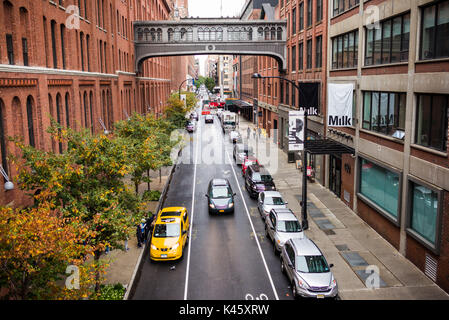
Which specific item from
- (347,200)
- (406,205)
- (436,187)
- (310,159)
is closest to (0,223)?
(436,187)

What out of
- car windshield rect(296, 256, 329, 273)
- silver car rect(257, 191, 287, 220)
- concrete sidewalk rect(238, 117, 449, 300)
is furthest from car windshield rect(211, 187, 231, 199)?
car windshield rect(296, 256, 329, 273)

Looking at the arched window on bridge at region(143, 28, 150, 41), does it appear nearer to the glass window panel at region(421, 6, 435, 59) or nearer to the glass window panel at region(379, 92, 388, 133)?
the glass window panel at region(379, 92, 388, 133)

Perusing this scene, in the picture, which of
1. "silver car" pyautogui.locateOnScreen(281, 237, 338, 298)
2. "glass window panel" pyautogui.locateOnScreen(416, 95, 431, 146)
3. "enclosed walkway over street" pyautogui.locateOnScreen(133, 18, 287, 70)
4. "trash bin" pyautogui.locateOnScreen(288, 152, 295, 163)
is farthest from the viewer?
"enclosed walkway over street" pyautogui.locateOnScreen(133, 18, 287, 70)

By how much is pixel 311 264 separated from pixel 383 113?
1030cm

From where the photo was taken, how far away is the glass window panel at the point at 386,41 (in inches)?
790

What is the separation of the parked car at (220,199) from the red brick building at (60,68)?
8.94 meters

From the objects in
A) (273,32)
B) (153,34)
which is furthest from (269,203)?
(153,34)

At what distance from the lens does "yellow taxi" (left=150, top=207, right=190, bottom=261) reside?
17828 millimetres

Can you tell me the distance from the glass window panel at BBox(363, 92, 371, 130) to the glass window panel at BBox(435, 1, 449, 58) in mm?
7278

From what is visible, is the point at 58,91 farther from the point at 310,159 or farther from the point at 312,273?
the point at 310,159

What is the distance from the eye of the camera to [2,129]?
1574cm

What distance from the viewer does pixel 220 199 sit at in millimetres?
25156

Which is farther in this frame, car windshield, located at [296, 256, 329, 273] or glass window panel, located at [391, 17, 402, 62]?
glass window panel, located at [391, 17, 402, 62]

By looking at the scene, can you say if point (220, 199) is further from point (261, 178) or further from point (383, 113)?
point (383, 113)
